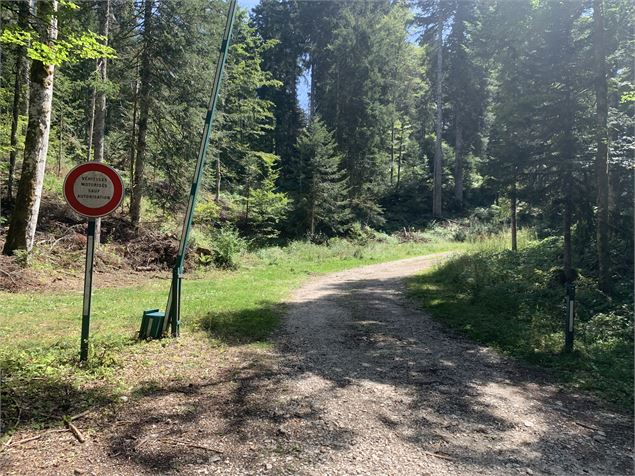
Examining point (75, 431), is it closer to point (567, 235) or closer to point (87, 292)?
point (87, 292)

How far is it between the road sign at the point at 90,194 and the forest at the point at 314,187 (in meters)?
0.86

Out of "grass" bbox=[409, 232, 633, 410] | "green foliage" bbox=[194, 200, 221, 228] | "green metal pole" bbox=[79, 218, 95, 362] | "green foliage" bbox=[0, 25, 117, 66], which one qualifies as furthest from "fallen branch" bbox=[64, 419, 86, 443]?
"green foliage" bbox=[194, 200, 221, 228]

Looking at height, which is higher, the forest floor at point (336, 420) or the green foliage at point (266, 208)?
→ the green foliage at point (266, 208)

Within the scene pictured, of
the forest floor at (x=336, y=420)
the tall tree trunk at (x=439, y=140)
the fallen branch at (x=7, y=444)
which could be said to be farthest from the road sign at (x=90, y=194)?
the tall tree trunk at (x=439, y=140)

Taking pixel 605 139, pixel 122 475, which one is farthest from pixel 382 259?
pixel 122 475

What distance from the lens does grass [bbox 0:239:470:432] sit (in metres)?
4.12

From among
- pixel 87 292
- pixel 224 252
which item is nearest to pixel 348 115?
pixel 224 252

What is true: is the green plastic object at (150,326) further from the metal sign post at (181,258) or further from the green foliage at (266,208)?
the green foliage at (266,208)

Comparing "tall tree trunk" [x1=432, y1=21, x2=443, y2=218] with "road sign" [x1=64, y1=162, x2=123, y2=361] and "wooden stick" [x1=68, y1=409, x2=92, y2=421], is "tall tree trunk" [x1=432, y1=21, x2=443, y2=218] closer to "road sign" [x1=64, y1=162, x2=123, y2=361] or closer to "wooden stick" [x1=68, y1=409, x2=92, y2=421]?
"road sign" [x1=64, y1=162, x2=123, y2=361]

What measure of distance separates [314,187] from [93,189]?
19.2m

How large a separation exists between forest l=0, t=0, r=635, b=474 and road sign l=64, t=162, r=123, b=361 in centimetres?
86

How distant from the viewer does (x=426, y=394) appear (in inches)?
184

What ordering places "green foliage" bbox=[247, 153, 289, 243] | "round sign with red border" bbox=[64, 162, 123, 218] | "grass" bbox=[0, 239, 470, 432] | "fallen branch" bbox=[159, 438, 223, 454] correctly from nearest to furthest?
"fallen branch" bbox=[159, 438, 223, 454], "grass" bbox=[0, 239, 470, 432], "round sign with red border" bbox=[64, 162, 123, 218], "green foliage" bbox=[247, 153, 289, 243]

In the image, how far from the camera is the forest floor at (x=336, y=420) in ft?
10.6
